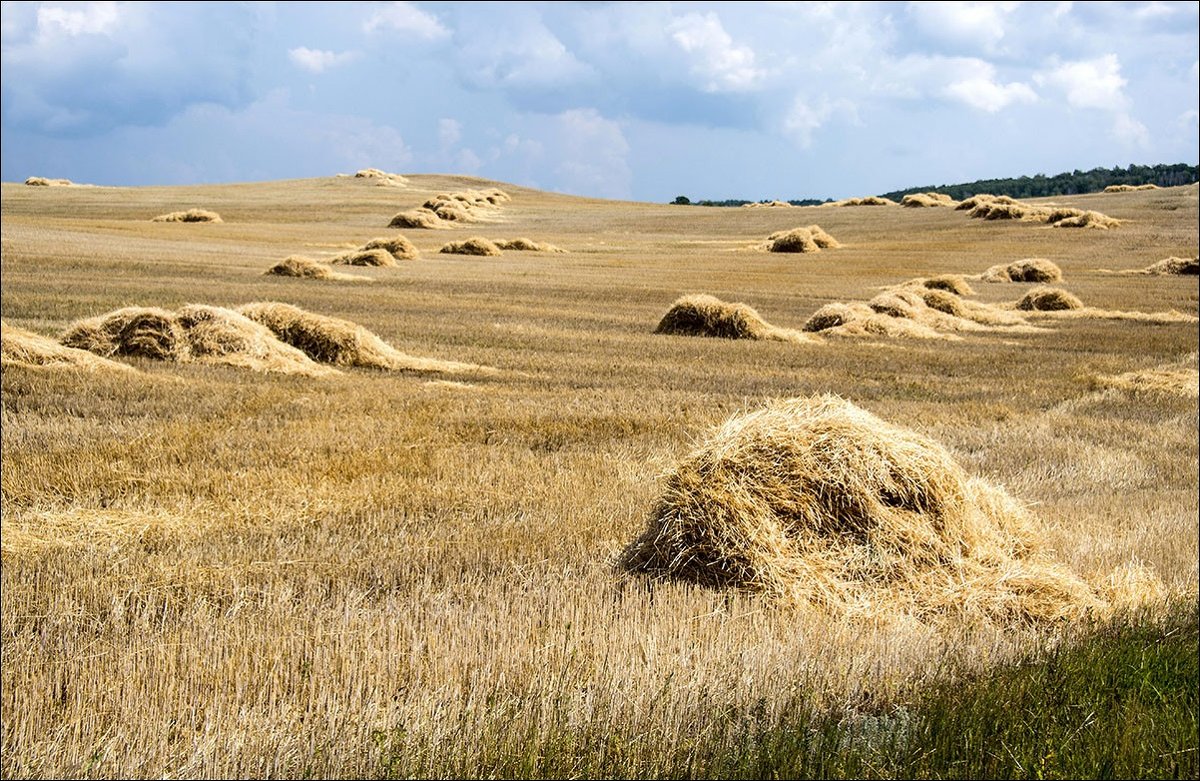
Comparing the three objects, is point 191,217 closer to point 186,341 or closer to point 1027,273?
point 1027,273

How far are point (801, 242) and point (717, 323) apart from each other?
34642 mm

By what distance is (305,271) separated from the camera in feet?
106

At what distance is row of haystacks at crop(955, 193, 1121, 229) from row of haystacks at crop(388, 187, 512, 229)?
35865 mm

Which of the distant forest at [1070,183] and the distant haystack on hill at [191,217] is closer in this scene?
the distant haystack on hill at [191,217]

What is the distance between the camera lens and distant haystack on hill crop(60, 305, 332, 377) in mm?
15023

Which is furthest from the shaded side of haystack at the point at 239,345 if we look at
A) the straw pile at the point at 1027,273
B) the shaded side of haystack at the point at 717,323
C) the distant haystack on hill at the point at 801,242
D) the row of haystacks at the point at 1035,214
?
the row of haystacks at the point at 1035,214

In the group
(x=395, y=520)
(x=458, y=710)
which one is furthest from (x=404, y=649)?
(x=395, y=520)

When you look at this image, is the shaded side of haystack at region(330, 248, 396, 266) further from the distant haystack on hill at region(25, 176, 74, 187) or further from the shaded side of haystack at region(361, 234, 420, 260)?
the distant haystack on hill at region(25, 176, 74, 187)

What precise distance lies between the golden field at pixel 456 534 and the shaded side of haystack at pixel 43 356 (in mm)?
334

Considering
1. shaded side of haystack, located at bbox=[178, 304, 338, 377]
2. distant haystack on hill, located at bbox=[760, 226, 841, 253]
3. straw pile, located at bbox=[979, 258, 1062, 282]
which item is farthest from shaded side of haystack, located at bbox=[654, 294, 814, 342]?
distant haystack on hill, located at bbox=[760, 226, 841, 253]

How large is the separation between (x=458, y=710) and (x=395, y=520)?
3777 mm

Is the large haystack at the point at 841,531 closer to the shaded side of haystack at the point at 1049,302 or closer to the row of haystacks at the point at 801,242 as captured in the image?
the shaded side of haystack at the point at 1049,302

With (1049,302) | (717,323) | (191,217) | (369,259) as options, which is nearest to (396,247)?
(369,259)

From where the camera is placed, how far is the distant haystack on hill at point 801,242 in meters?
55.2
